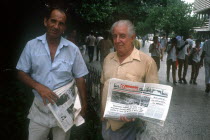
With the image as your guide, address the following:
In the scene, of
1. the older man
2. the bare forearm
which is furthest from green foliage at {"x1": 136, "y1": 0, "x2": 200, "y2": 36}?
the bare forearm

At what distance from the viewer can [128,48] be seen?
8.66ft

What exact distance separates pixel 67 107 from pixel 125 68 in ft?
2.15

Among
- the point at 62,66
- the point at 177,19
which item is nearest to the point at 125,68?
the point at 62,66

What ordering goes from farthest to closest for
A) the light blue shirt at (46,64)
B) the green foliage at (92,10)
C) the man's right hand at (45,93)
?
the green foliage at (92,10) → the light blue shirt at (46,64) → the man's right hand at (45,93)

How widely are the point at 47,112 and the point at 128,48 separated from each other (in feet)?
3.17

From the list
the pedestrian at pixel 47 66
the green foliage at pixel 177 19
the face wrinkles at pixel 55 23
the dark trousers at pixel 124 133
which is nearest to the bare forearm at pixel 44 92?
the pedestrian at pixel 47 66

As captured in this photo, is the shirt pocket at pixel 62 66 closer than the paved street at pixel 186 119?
Yes

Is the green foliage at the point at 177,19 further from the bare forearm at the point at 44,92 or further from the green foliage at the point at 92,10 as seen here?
the bare forearm at the point at 44,92

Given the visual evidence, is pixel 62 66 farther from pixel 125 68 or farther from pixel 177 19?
pixel 177 19

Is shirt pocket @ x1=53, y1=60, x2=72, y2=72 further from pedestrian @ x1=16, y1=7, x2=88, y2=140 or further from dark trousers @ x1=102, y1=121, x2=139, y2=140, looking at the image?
dark trousers @ x1=102, y1=121, x2=139, y2=140

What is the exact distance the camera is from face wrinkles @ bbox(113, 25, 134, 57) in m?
2.57

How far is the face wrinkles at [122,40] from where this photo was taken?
2572 mm

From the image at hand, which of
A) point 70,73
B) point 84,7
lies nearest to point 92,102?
point 70,73

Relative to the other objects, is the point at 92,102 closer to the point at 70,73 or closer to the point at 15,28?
the point at 15,28
